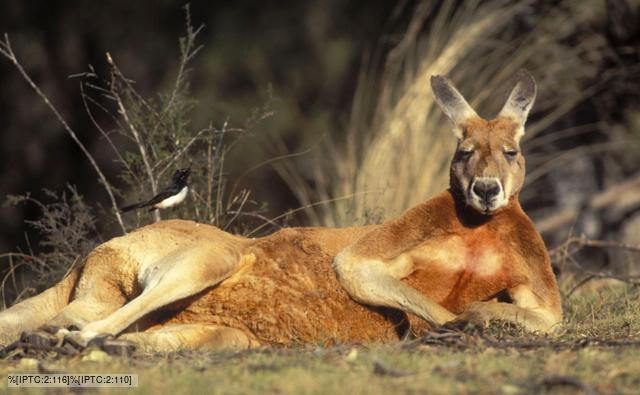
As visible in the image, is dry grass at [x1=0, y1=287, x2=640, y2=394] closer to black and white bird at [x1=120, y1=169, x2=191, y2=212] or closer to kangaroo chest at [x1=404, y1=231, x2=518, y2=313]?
kangaroo chest at [x1=404, y1=231, x2=518, y2=313]

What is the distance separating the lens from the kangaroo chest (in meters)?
5.29

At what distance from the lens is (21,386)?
408cm

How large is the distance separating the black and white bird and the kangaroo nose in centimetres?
178

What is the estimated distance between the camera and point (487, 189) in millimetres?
5203

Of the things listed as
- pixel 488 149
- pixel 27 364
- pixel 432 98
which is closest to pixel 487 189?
pixel 488 149

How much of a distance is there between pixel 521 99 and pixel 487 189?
3.02ft

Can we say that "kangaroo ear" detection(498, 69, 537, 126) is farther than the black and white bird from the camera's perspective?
No

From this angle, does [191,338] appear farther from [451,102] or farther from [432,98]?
[432,98]

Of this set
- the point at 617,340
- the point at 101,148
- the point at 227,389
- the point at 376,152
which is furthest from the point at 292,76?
the point at 227,389

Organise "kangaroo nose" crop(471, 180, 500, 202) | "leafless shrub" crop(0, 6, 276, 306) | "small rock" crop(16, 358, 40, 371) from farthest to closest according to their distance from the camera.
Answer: "leafless shrub" crop(0, 6, 276, 306) → "kangaroo nose" crop(471, 180, 500, 202) → "small rock" crop(16, 358, 40, 371)

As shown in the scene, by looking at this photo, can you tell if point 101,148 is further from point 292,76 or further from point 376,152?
point 376,152

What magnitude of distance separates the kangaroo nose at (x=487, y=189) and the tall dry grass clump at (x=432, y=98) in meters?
1.80

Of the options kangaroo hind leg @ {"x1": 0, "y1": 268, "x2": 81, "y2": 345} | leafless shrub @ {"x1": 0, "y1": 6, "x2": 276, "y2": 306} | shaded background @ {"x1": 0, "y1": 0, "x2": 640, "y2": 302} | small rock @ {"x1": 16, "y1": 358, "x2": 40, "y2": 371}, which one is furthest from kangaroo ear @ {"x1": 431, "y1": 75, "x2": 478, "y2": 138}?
shaded background @ {"x1": 0, "y1": 0, "x2": 640, "y2": 302}

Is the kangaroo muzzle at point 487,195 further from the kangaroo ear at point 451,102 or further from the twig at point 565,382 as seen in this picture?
the twig at point 565,382
